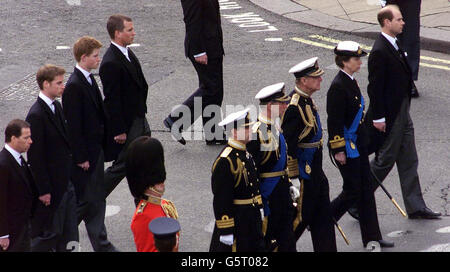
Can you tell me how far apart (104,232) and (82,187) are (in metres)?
0.44

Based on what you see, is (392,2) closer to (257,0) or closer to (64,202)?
(257,0)

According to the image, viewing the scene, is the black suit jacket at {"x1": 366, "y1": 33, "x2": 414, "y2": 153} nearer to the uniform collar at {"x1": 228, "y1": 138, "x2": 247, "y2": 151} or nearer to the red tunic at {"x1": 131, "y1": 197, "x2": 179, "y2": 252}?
the uniform collar at {"x1": 228, "y1": 138, "x2": 247, "y2": 151}

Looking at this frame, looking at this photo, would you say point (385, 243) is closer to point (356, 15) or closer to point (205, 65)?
point (205, 65)

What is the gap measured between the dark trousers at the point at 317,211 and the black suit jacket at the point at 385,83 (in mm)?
1141

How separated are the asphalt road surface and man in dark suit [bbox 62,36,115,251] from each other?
0.37 m

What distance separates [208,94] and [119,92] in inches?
83.4

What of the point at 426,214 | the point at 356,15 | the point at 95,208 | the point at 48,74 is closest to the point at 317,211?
the point at 426,214

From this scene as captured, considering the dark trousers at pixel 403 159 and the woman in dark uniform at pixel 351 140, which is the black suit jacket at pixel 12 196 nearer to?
the woman in dark uniform at pixel 351 140

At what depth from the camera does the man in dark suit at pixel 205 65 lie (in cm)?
1042

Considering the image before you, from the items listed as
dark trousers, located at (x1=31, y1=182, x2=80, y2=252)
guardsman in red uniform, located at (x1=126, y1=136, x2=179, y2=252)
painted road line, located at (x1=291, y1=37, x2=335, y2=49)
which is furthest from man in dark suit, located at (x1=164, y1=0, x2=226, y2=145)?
guardsman in red uniform, located at (x1=126, y1=136, x2=179, y2=252)

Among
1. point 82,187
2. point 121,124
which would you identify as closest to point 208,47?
point 121,124

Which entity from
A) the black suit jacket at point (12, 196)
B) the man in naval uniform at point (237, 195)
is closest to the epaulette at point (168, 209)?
the man in naval uniform at point (237, 195)

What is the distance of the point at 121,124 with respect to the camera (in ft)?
28.0

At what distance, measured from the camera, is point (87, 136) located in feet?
26.2
